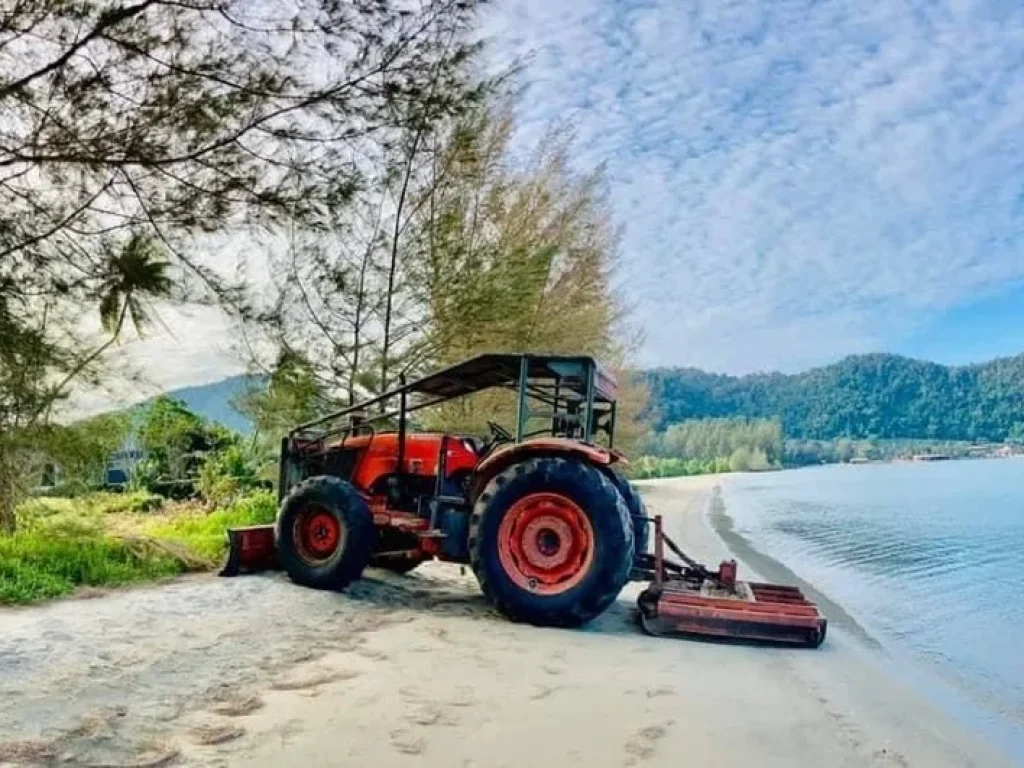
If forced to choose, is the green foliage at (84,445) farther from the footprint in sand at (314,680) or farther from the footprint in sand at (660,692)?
the footprint in sand at (660,692)

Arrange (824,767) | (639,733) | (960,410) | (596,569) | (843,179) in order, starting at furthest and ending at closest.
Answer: (960,410)
(843,179)
(596,569)
(639,733)
(824,767)

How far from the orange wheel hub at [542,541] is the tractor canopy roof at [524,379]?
772 millimetres

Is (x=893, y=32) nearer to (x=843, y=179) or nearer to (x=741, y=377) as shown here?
(x=843, y=179)

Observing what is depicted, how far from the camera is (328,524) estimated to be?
21.4ft

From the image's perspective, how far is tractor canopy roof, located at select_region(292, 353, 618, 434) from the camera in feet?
20.1

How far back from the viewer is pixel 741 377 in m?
77.3

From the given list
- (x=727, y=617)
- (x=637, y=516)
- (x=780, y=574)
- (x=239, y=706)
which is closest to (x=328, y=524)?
(x=637, y=516)

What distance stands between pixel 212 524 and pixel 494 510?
5006mm

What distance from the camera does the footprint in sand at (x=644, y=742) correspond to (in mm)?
3156

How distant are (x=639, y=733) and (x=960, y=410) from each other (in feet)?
210

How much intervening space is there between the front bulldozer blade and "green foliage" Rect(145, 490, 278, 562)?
0.78 meters

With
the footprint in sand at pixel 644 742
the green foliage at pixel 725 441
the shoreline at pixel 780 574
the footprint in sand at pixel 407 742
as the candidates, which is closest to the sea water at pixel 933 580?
the shoreline at pixel 780 574

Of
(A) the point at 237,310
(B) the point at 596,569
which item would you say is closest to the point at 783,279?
(B) the point at 596,569

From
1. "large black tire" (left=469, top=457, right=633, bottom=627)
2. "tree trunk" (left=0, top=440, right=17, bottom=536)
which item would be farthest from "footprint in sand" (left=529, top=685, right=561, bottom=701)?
"tree trunk" (left=0, top=440, right=17, bottom=536)
